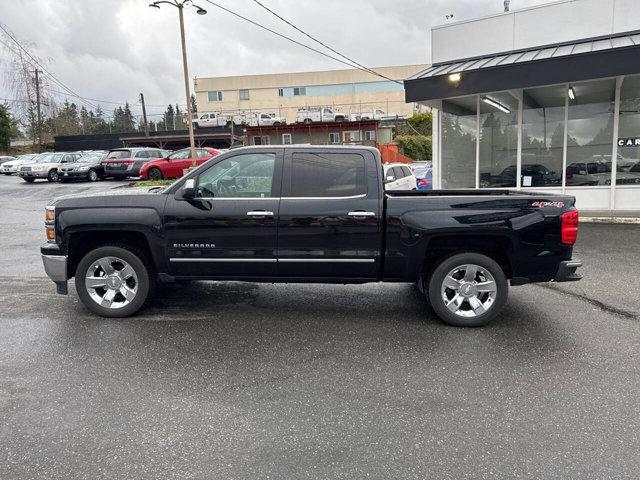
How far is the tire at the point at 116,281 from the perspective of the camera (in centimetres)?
549

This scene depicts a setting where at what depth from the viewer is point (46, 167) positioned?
84.7ft

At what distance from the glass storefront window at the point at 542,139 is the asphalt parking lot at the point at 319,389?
7.38 m

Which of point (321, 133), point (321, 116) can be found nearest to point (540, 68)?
point (321, 116)

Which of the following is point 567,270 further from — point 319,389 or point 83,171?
point 83,171

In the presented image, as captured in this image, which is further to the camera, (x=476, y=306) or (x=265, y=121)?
(x=265, y=121)

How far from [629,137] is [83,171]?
2414cm

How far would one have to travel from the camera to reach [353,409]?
3578 mm

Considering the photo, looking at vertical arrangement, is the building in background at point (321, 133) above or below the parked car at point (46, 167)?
above

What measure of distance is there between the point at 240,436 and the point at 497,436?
166 centimetres

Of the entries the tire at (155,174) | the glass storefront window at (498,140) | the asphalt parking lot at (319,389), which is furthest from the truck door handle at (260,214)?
the tire at (155,174)

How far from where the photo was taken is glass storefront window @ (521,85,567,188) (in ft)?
42.4

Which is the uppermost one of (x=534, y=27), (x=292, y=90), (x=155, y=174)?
(x=292, y=90)

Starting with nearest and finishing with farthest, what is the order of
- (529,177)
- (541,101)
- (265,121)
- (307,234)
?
(307,234), (541,101), (529,177), (265,121)

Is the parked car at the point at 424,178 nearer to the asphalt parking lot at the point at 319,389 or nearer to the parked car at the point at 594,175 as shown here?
the parked car at the point at 594,175
